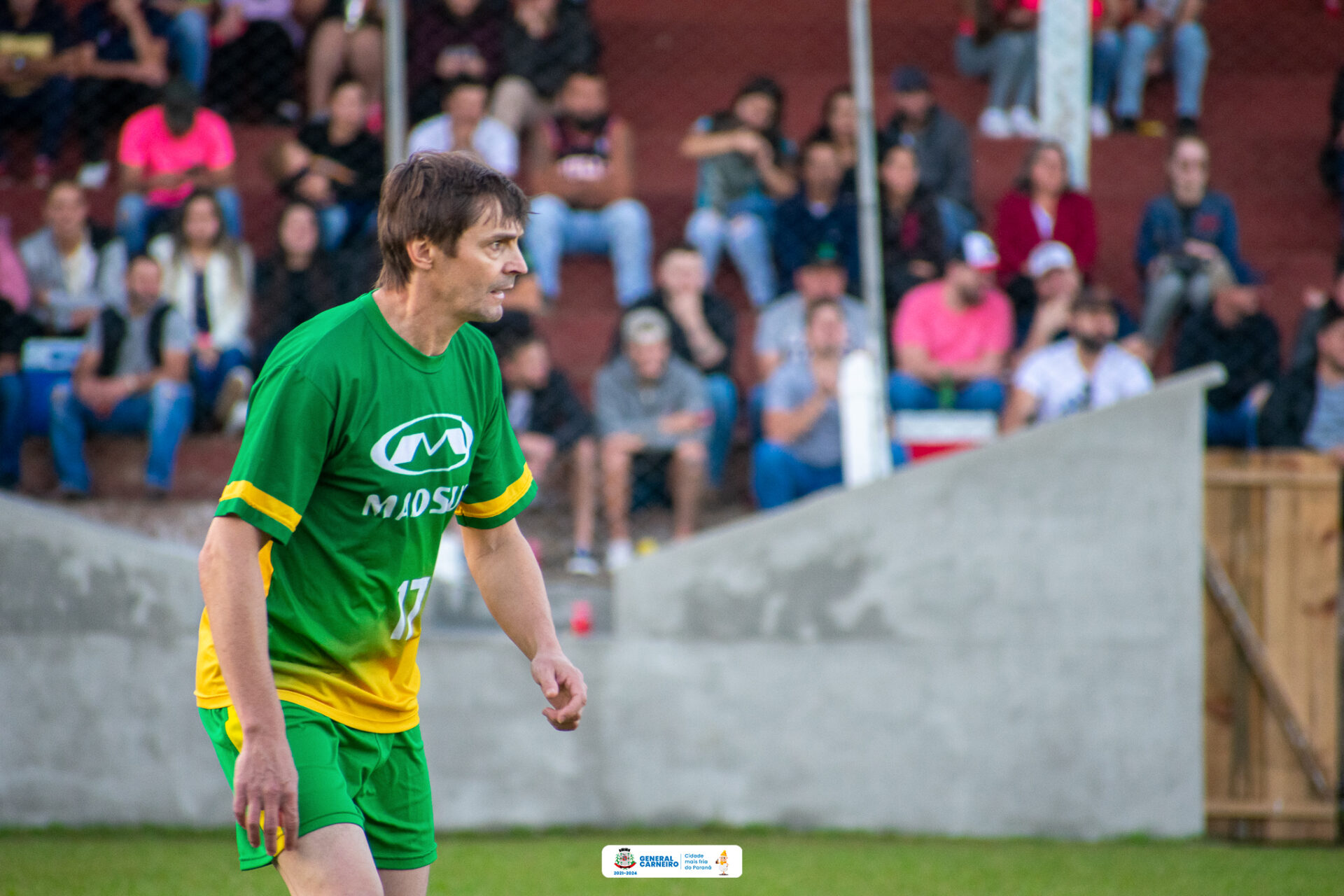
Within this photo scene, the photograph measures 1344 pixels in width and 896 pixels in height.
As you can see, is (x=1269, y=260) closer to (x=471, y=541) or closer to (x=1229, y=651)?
(x=1229, y=651)

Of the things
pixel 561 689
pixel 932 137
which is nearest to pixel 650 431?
pixel 932 137

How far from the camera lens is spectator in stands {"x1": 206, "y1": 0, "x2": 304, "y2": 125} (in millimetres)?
8383

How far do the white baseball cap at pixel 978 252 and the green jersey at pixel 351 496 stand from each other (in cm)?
546

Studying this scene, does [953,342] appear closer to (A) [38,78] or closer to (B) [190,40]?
(B) [190,40]

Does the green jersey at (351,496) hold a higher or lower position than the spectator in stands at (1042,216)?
lower

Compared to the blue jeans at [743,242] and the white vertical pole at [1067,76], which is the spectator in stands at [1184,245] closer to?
the white vertical pole at [1067,76]

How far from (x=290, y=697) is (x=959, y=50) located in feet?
27.6

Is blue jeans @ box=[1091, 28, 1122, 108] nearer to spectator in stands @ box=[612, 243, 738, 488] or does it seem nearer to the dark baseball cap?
the dark baseball cap

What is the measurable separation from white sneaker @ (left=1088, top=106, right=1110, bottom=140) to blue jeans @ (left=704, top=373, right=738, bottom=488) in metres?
4.08

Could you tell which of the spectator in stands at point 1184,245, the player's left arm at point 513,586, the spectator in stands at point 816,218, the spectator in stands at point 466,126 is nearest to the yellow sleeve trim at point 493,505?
the player's left arm at point 513,586

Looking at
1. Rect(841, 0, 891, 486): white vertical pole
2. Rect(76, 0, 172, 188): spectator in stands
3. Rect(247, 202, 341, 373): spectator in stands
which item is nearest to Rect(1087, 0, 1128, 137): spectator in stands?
Rect(841, 0, 891, 486): white vertical pole

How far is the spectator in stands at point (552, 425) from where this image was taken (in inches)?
271

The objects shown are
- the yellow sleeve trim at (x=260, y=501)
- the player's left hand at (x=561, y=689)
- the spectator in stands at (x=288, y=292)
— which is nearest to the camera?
the yellow sleeve trim at (x=260, y=501)

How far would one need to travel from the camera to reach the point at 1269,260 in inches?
352
